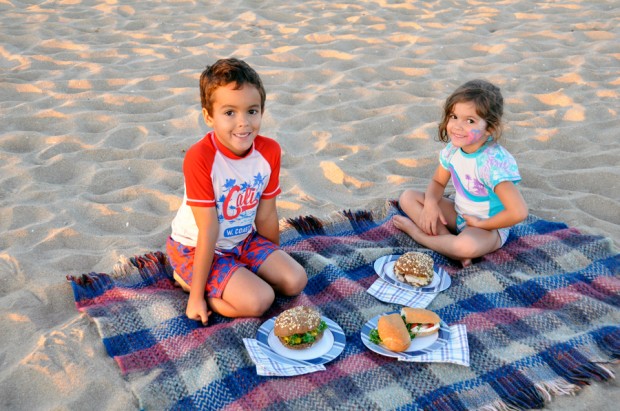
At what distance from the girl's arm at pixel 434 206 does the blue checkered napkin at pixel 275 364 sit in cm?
143

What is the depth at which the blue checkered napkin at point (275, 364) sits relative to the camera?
2.66 metres

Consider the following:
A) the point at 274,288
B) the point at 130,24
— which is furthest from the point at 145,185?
the point at 130,24

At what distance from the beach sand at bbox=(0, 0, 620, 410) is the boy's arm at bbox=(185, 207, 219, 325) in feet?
1.55

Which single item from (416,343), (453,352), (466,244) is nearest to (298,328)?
(416,343)

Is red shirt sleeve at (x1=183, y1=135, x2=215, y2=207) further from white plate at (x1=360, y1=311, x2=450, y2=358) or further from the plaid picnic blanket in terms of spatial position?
white plate at (x1=360, y1=311, x2=450, y2=358)

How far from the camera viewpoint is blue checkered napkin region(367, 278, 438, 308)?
3.21 metres

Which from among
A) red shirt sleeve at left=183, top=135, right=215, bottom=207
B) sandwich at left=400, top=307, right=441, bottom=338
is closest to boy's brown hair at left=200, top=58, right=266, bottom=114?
red shirt sleeve at left=183, top=135, right=215, bottom=207

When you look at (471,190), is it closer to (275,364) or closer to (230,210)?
(230,210)

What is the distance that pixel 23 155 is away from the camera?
15.1 ft

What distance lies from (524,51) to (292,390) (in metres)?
5.53

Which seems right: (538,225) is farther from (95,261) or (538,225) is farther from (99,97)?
(99,97)

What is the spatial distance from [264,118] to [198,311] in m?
2.70

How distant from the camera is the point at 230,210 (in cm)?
316

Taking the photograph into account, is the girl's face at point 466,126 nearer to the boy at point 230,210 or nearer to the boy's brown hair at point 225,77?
the boy at point 230,210
